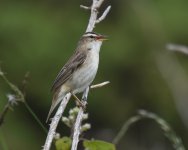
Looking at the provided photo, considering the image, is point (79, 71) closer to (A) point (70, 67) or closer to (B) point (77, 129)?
(A) point (70, 67)

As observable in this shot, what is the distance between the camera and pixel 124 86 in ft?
34.4

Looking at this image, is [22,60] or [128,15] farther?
[128,15]

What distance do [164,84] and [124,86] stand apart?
610 mm

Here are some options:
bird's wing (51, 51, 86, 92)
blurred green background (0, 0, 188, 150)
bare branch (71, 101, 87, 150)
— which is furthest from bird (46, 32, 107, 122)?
blurred green background (0, 0, 188, 150)

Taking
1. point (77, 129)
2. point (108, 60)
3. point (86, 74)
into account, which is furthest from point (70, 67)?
point (108, 60)

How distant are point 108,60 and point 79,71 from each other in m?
4.46

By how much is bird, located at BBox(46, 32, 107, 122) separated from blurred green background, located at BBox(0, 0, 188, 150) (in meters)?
3.55

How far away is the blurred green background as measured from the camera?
9766mm

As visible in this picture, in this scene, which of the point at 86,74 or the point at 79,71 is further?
the point at 79,71

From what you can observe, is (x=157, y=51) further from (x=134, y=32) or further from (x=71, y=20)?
(x=71, y=20)

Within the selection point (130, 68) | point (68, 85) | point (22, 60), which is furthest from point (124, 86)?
point (68, 85)

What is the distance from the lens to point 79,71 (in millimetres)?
5715

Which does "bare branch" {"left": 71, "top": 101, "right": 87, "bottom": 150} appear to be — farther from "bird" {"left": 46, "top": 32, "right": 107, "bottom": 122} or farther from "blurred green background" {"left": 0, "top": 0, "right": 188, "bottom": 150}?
"blurred green background" {"left": 0, "top": 0, "right": 188, "bottom": 150}

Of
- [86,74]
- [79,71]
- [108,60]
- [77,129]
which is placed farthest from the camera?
[108,60]
